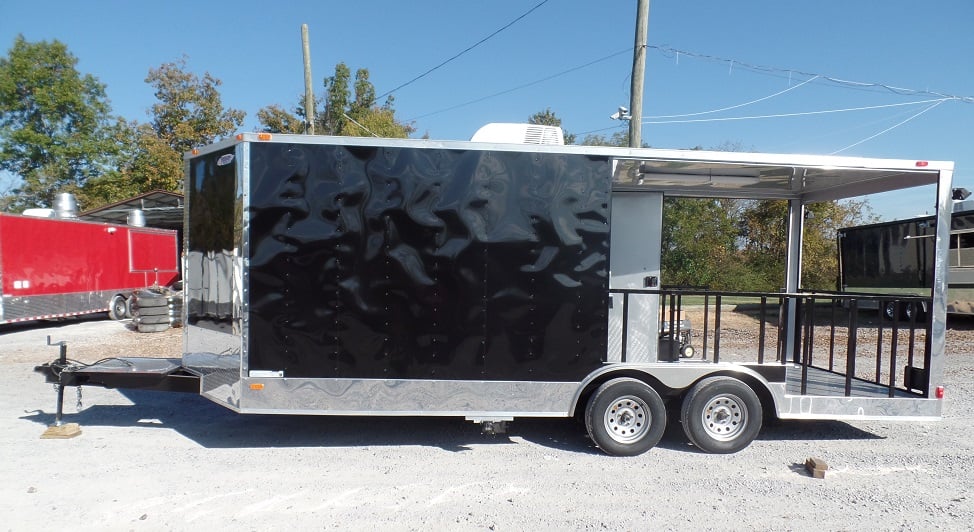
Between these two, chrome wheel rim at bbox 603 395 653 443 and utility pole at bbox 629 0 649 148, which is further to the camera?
utility pole at bbox 629 0 649 148

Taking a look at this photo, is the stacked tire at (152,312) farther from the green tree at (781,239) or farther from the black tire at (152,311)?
the green tree at (781,239)

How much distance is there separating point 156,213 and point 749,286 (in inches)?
754

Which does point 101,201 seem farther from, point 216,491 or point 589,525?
point 589,525

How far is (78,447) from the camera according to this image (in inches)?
194

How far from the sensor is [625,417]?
495 cm

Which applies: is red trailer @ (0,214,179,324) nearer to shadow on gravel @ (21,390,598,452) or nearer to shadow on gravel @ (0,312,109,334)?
shadow on gravel @ (0,312,109,334)

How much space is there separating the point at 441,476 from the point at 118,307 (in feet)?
45.9

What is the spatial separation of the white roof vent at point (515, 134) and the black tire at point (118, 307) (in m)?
13.6

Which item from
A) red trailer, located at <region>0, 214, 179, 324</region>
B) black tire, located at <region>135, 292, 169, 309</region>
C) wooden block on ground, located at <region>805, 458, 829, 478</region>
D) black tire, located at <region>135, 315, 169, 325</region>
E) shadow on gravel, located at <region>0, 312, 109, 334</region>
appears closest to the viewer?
wooden block on ground, located at <region>805, 458, 829, 478</region>

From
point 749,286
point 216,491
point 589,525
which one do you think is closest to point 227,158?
point 216,491

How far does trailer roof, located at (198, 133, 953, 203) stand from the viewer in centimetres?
468

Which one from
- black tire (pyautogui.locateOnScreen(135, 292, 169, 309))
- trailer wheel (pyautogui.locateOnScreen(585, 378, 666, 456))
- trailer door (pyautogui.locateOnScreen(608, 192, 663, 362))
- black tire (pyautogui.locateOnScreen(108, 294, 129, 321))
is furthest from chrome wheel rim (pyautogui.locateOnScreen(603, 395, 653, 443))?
black tire (pyautogui.locateOnScreen(108, 294, 129, 321))

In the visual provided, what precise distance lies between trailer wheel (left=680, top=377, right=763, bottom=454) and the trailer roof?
6.48 feet

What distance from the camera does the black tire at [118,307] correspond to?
14.5 meters
